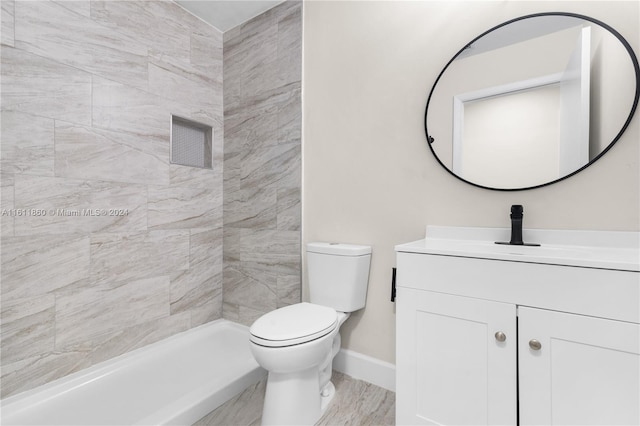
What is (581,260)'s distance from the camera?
0.85 meters

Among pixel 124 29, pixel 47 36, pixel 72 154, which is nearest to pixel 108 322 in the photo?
pixel 72 154

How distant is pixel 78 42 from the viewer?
1536 millimetres

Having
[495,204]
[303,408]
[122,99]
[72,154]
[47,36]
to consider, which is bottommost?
[303,408]

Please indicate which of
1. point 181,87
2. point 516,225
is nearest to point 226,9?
point 181,87

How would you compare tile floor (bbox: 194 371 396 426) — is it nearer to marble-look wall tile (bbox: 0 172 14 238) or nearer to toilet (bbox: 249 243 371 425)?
Answer: toilet (bbox: 249 243 371 425)

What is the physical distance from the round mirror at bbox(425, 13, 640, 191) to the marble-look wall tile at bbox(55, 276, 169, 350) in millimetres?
1826

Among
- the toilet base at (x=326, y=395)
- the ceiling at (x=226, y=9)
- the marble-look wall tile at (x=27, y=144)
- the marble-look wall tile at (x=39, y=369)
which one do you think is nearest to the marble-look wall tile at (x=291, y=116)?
the ceiling at (x=226, y=9)

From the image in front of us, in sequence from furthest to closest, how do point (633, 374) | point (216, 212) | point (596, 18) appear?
point (216, 212), point (596, 18), point (633, 374)

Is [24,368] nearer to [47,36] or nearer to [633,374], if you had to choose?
[47,36]

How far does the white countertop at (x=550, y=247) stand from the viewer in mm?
864

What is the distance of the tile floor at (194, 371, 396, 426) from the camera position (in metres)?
1.35

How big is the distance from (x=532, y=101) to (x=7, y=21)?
2312mm

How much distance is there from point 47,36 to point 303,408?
6.90 ft

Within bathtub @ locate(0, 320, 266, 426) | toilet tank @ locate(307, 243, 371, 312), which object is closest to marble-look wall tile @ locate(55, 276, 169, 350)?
bathtub @ locate(0, 320, 266, 426)
